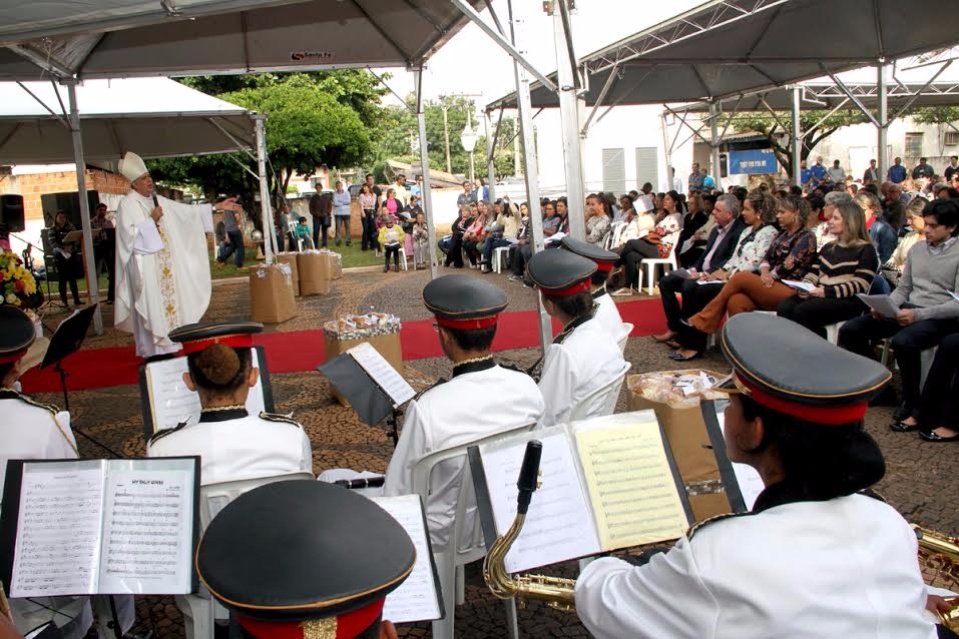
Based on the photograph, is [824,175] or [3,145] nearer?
[3,145]

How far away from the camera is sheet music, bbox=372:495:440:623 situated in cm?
200

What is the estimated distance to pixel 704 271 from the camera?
8.55 meters

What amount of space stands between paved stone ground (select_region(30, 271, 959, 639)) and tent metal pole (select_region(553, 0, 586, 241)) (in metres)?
1.57

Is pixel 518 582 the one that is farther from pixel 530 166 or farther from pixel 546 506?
pixel 530 166

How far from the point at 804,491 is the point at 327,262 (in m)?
13.2

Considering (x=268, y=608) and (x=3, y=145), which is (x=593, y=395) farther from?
(x=3, y=145)

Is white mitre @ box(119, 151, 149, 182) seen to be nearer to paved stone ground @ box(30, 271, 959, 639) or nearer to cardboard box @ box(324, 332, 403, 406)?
paved stone ground @ box(30, 271, 959, 639)

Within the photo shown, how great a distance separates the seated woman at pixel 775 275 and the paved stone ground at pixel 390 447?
0.55 metres

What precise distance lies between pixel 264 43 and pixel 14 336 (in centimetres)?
683

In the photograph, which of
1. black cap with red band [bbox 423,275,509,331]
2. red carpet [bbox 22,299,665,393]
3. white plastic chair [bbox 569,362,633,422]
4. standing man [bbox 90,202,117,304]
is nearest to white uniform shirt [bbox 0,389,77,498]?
black cap with red band [bbox 423,275,509,331]

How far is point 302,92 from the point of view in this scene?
21.1 meters

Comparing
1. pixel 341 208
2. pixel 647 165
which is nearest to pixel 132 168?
pixel 341 208

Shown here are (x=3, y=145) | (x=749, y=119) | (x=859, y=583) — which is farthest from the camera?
(x=749, y=119)

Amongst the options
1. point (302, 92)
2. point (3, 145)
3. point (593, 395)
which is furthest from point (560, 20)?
point (302, 92)
